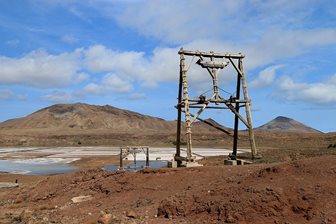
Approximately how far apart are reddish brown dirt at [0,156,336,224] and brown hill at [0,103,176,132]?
145046 mm

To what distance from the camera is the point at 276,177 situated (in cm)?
1005

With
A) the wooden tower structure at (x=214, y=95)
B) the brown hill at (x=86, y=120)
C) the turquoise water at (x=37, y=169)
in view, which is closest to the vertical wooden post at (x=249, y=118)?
the wooden tower structure at (x=214, y=95)

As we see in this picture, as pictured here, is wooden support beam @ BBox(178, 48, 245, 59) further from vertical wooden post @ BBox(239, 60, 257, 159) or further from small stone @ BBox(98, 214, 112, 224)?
small stone @ BBox(98, 214, 112, 224)

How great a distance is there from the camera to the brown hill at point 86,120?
167625mm

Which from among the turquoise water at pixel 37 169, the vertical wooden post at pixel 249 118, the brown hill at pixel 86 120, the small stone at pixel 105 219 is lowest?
the small stone at pixel 105 219

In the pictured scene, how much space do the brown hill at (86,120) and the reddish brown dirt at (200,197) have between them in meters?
145

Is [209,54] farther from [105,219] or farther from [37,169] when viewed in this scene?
[37,169]

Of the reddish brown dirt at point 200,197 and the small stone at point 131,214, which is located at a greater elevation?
the reddish brown dirt at point 200,197

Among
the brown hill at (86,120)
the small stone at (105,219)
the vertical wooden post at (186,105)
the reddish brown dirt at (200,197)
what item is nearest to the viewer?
the reddish brown dirt at (200,197)

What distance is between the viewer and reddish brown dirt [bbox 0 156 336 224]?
8.99 m

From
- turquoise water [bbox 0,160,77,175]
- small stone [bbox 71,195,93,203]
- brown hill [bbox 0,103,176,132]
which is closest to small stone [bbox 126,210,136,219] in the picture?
small stone [bbox 71,195,93,203]

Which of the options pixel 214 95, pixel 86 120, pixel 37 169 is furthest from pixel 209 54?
pixel 86 120

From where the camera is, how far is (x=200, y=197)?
10539mm

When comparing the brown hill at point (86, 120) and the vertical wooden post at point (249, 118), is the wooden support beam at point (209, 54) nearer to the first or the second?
the vertical wooden post at point (249, 118)
